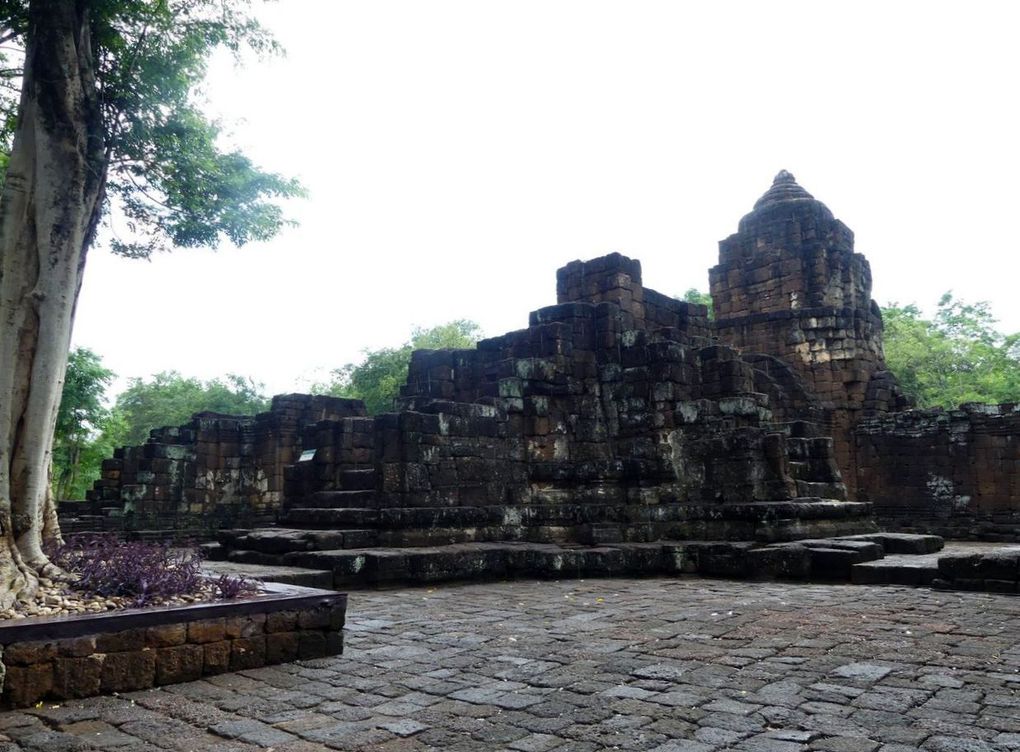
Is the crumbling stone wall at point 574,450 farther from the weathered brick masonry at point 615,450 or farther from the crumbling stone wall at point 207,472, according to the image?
the crumbling stone wall at point 207,472

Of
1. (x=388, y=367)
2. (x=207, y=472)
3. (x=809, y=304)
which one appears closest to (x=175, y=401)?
(x=388, y=367)

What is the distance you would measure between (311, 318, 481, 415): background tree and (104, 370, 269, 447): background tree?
6.29 metres

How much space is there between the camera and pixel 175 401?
44250 mm

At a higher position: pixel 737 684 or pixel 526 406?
pixel 526 406

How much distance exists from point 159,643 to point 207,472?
15766 mm

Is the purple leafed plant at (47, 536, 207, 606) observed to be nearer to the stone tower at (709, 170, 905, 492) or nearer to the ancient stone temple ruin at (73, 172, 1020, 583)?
the ancient stone temple ruin at (73, 172, 1020, 583)

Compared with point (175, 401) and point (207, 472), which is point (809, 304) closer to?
point (207, 472)

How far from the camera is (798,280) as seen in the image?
19.7m

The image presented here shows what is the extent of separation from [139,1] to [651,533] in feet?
29.5

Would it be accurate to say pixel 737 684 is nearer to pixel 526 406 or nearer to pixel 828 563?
pixel 828 563

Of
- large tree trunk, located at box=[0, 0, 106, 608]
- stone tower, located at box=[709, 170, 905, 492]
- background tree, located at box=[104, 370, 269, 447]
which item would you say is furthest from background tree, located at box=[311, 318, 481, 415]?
large tree trunk, located at box=[0, 0, 106, 608]

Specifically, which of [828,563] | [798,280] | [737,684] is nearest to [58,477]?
[798,280]

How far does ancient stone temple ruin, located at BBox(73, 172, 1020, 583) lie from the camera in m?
10.2

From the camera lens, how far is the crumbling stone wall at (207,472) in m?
18.2
